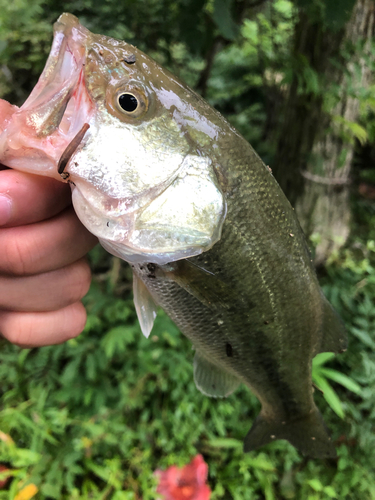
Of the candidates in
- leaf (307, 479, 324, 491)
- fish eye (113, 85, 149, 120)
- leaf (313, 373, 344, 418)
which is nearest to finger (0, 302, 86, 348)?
fish eye (113, 85, 149, 120)

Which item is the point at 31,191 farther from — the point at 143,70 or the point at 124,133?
the point at 143,70

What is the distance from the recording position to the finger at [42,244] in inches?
24.1

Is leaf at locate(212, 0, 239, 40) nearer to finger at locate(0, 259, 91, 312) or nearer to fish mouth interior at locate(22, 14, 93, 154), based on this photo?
fish mouth interior at locate(22, 14, 93, 154)

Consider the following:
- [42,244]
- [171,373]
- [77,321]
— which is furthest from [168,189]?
[171,373]

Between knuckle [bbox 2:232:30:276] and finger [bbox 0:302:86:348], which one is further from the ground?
A: knuckle [bbox 2:232:30:276]

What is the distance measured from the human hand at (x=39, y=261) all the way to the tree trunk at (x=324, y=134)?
1386 mm

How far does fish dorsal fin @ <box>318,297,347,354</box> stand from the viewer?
93 cm

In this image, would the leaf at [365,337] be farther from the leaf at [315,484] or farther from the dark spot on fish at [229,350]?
the dark spot on fish at [229,350]

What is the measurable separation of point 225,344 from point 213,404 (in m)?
1.13

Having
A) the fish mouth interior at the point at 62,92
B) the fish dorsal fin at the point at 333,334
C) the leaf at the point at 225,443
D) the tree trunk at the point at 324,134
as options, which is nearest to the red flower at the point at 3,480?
the leaf at the point at 225,443

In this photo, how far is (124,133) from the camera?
0.56 meters

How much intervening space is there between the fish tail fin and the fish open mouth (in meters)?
1.09

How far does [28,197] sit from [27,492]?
4.88ft

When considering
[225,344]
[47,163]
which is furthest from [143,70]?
[225,344]
